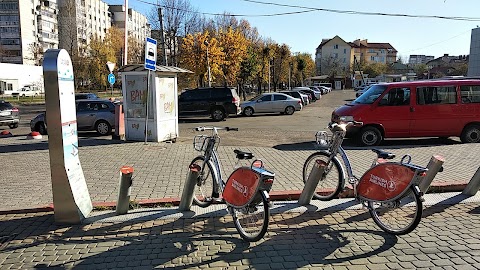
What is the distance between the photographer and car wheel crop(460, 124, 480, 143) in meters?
11.4

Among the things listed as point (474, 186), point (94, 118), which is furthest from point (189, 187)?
point (94, 118)

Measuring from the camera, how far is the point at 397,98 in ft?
37.0

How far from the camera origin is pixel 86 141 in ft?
39.9

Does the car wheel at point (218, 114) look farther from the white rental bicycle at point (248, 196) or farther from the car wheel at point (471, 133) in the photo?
the white rental bicycle at point (248, 196)

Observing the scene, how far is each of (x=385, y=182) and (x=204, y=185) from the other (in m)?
2.58

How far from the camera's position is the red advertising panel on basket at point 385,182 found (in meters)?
4.30

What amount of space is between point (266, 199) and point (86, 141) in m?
9.65

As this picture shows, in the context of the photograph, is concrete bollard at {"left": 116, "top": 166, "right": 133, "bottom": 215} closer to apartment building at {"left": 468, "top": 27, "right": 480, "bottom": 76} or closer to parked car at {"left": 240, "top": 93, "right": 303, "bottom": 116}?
parked car at {"left": 240, "top": 93, "right": 303, "bottom": 116}

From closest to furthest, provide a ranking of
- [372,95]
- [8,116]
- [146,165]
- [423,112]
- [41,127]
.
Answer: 1. [146,165]
2. [423,112]
3. [372,95]
4. [41,127]
5. [8,116]

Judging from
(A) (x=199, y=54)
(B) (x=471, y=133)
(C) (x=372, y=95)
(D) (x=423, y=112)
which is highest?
(A) (x=199, y=54)

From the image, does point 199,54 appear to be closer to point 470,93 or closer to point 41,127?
point 41,127

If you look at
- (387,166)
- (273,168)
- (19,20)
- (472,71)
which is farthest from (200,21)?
(19,20)

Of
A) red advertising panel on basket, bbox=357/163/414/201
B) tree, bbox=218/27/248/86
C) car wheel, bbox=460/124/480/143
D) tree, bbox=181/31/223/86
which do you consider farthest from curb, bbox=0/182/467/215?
tree, bbox=218/27/248/86

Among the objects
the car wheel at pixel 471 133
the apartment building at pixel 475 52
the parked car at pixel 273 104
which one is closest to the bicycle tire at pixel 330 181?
the car wheel at pixel 471 133
